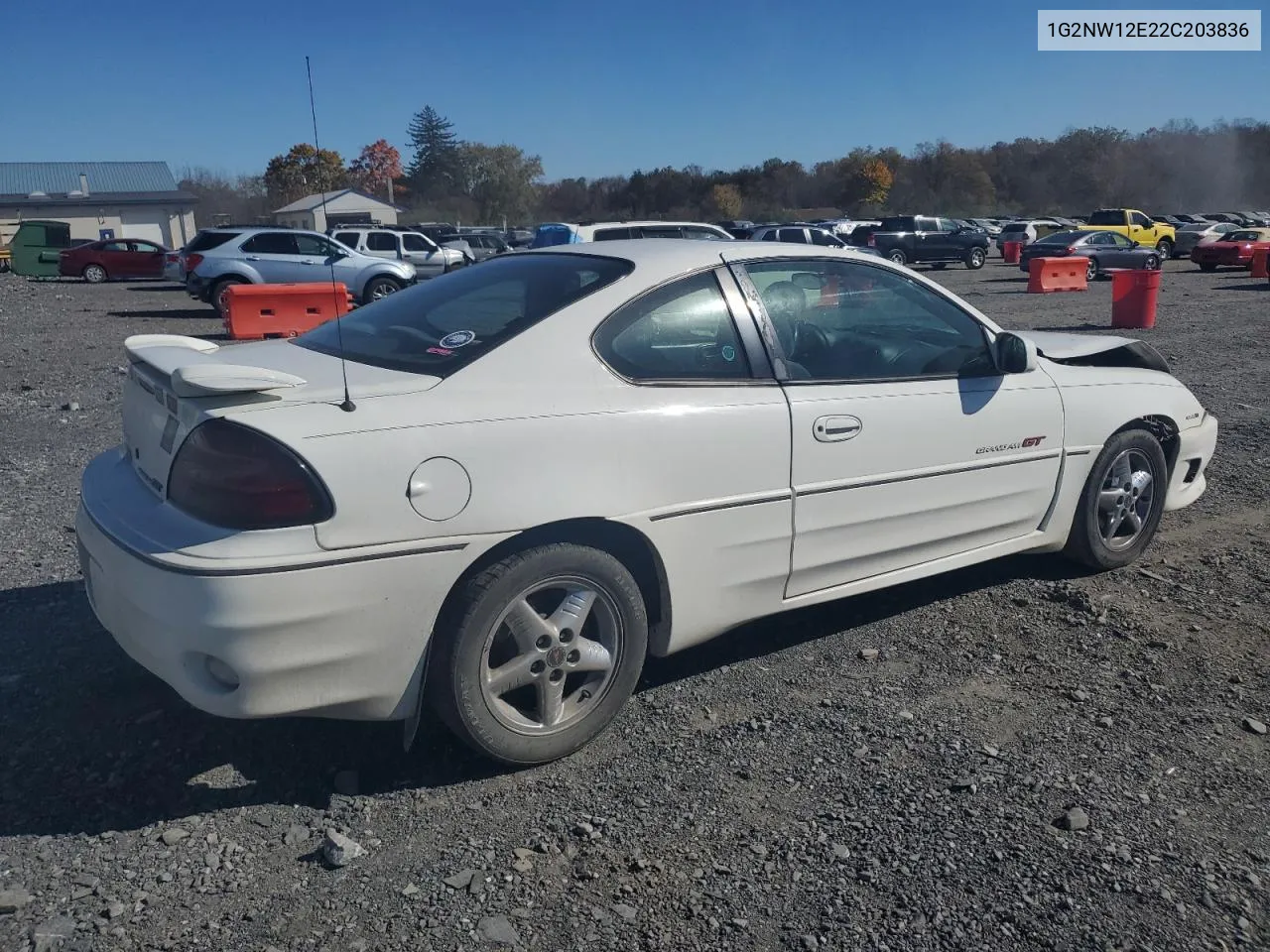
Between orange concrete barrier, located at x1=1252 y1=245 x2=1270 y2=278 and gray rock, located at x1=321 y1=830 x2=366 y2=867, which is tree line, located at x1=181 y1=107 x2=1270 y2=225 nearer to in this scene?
orange concrete barrier, located at x1=1252 y1=245 x2=1270 y2=278

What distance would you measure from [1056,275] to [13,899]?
81.8ft

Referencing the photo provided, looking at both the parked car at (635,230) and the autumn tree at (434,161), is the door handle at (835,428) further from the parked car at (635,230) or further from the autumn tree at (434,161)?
the autumn tree at (434,161)

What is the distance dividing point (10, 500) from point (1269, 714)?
614 centimetres

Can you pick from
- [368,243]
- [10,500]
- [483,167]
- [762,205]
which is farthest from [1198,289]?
[483,167]

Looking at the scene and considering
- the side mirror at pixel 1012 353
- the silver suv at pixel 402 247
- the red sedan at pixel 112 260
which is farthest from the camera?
the red sedan at pixel 112 260

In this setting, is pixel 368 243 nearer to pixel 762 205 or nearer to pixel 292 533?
pixel 292 533

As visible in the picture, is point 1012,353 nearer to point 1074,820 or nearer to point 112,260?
point 1074,820

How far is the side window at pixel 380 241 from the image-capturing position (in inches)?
997

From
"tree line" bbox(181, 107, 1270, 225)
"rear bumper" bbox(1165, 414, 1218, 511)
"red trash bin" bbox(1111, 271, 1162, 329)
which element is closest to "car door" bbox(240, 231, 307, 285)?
"red trash bin" bbox(1111, 271, 1162, 329)

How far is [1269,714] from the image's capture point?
3629mm

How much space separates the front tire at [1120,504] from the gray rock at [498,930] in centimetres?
316

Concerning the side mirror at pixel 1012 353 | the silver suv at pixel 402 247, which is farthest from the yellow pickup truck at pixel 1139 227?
the side mirror at pixel 1012 353

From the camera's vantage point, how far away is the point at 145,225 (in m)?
60.0

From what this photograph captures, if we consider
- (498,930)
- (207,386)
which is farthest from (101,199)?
(498,930)
